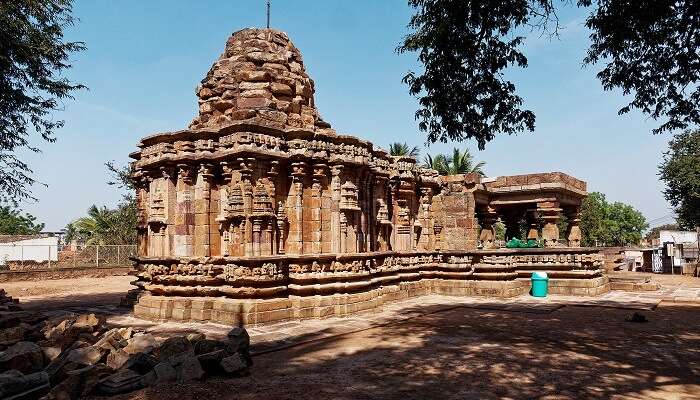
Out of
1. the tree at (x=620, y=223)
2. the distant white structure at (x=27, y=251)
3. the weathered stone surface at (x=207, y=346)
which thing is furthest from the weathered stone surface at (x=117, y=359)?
the tree at (x=620, y=223)

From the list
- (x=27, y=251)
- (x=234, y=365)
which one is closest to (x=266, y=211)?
(x=234, y=365)

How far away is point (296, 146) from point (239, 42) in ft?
14.8

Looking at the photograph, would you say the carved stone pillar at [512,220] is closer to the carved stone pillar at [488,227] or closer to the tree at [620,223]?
the carved stone pillar at [488,227]

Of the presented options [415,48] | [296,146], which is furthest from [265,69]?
[415,48]

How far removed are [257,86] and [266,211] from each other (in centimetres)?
423

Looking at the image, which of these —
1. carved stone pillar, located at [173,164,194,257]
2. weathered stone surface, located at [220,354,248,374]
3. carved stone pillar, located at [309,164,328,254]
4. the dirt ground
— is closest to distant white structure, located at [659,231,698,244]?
carved stone pillar, located at [309,164,328,254]

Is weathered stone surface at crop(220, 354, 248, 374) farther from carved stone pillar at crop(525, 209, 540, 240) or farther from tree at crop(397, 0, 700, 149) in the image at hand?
carved stone pillar at crop(525, 209, 540, 240)

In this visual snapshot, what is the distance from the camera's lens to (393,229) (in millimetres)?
15938

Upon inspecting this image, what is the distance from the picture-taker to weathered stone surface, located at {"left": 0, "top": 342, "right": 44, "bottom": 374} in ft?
19.5

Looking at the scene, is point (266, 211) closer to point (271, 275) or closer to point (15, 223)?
point (271, 275)

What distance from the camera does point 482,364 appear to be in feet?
22.7

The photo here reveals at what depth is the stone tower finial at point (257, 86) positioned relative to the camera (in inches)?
508

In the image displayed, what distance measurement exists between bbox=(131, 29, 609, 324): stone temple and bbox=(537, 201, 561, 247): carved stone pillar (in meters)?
1.89

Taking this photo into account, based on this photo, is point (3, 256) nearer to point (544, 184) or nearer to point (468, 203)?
point (468, 203)
